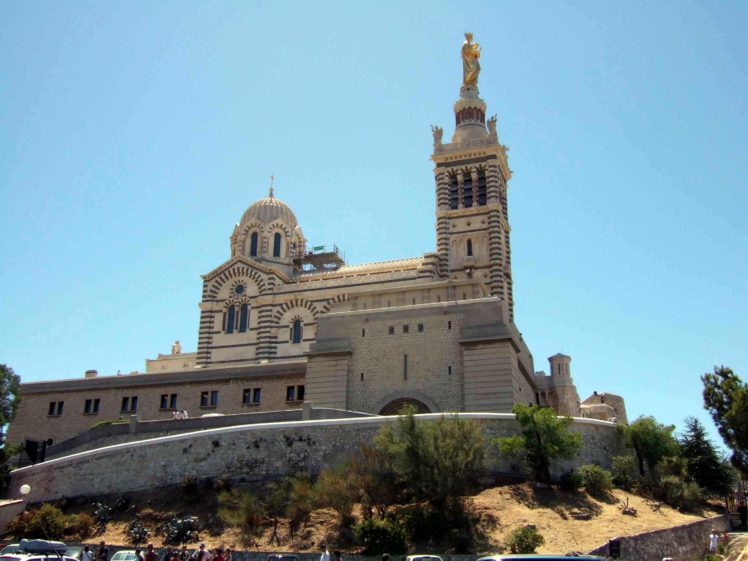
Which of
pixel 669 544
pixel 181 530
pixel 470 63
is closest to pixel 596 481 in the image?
pixel 669 544

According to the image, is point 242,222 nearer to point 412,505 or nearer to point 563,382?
point 563,382

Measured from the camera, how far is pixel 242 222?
208ft

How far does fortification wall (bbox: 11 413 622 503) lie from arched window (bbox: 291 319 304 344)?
2338 centimetres

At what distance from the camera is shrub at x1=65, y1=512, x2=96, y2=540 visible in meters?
29.2

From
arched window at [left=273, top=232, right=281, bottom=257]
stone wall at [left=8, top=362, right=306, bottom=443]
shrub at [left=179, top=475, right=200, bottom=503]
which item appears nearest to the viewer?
shrub at [left=179, top=475, right=200, bottom=503]

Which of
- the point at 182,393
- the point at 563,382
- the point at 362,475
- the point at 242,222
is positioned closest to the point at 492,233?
the point at 563,382

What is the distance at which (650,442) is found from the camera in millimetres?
32250

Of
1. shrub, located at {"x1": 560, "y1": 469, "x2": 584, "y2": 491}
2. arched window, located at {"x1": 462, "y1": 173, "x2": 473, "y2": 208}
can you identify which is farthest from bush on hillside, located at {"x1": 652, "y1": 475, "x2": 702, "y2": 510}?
arched window, located at {"x1": 462, "y1": 173, "x2": 473, "y2": 208}

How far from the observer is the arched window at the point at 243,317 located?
58.0 metres

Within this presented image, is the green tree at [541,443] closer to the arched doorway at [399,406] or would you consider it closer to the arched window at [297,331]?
the arched doorway at [399,406]

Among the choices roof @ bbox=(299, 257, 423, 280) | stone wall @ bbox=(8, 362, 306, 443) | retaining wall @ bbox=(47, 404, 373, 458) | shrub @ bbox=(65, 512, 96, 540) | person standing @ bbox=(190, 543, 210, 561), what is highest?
roof @ bbox=(299, 257, 423, 280)

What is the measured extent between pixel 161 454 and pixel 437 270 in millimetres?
27854

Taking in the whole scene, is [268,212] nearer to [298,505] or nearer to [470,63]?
[470,63]

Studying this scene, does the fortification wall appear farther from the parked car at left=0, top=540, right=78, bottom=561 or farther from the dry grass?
the parked car at left=0, top=540, right=78, bottom=561
